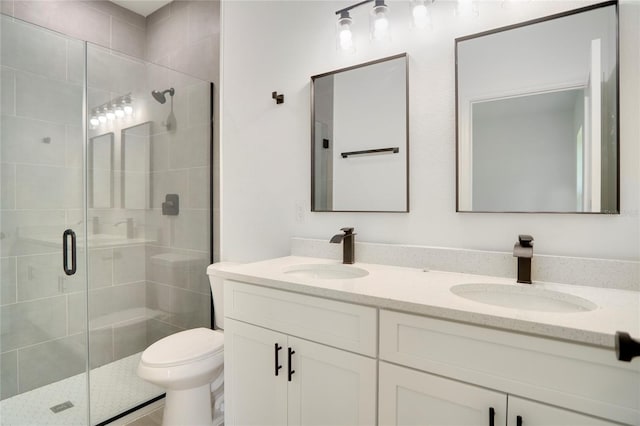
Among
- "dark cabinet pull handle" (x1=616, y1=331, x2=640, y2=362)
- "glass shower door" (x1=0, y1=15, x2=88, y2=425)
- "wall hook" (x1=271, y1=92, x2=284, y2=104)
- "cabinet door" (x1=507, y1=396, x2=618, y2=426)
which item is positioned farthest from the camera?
"wall hook" (x1=271, y1=92, x2=284, y2=104)

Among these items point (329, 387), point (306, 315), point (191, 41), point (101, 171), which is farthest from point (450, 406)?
point (191, 41)

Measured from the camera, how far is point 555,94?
3.92 feet

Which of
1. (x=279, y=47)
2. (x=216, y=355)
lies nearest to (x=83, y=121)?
(x=279, y=47)

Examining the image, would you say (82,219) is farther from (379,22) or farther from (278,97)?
(379,22)

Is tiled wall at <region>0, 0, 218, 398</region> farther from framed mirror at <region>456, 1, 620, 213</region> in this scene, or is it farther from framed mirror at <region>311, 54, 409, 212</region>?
framed mirror at <region>456, 1, 620, 213</region>

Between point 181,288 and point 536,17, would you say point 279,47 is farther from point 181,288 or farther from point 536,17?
point 181,288

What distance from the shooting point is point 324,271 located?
158 cm

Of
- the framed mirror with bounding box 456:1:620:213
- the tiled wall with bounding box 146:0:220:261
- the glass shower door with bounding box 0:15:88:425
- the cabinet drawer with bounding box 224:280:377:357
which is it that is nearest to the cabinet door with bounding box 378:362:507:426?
the cabinet drawer with bounding box 224:280:377:357

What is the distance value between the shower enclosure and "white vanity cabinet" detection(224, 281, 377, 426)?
106 cm

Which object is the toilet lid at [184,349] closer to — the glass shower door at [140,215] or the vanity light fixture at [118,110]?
the glass shower door at [140,215]

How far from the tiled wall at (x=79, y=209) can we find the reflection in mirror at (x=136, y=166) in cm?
3

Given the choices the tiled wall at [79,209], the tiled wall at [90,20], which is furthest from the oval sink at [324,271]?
the tiled wall at [90,20]

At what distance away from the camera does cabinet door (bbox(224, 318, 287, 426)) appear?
123 centimetres

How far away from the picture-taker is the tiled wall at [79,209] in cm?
178
